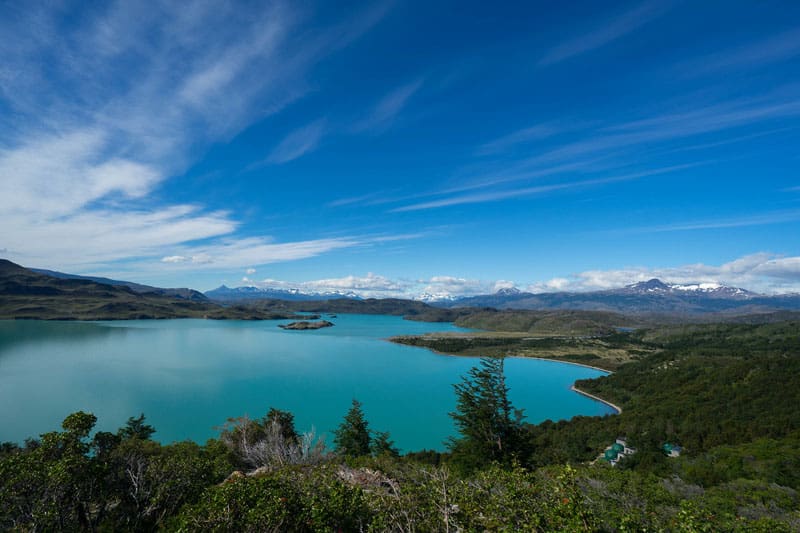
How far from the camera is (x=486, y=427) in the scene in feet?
85.4

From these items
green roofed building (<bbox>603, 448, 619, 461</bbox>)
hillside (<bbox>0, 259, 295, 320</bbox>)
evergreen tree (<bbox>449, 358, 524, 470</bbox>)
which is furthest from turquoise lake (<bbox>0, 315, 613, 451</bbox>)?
hillside (<bbox>0, 259, 295, 320</bbox>)

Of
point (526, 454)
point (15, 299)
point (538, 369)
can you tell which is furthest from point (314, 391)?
point (15, 299)

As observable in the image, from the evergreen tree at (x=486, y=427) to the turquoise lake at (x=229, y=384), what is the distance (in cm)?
1995

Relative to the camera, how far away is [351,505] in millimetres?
8055

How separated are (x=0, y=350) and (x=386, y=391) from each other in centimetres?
8863

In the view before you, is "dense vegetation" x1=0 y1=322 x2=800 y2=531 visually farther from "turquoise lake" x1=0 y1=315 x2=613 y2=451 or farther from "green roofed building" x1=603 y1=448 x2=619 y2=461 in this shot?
"turquoise lake" x1=0 y1=315 x2=613 y2=451

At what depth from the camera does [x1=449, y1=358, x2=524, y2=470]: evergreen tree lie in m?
25.3

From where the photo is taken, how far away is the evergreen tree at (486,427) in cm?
2527

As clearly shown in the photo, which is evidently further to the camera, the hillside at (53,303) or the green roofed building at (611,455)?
the hillside at (53,303)

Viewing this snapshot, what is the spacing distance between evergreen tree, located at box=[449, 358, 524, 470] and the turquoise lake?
19945mm

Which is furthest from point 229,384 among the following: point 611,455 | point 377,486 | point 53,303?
point 53,303

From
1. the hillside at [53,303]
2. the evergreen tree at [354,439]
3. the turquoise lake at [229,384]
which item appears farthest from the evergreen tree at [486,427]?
the hillside at [53,303]

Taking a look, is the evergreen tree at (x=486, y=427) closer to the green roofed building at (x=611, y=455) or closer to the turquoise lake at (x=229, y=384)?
the turquoise lake at (x=229, y=384)

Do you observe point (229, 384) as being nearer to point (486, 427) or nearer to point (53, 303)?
point (486, 427)
